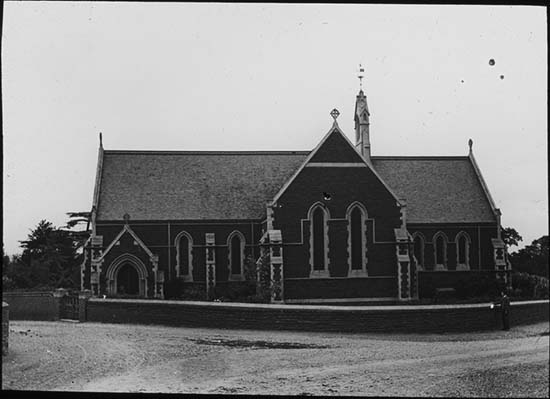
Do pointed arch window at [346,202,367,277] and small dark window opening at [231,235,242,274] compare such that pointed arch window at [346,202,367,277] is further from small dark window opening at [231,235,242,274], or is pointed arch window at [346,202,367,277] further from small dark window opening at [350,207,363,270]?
small dark window opening at [231,235,242,274]

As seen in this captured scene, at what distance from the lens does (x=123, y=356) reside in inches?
600

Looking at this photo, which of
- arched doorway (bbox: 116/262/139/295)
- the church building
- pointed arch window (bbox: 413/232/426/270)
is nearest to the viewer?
the church building

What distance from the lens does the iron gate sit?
18.6 meters

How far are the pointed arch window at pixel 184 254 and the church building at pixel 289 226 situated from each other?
0.14ft

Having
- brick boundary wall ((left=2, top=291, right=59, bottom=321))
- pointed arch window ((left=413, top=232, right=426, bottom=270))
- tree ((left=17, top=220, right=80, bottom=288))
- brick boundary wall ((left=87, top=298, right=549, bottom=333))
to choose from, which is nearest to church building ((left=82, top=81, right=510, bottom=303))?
pointed arch window ((left=413, top=232, right=426, bottom=270))

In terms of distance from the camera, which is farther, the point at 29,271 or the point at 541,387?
the point at 29,271

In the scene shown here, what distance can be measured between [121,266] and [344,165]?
872cm

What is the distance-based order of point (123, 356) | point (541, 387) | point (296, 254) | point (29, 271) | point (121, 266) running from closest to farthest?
point (541, 387)
point (123, 356)
point (29, 271)
point (121, 266)
point (296, 254)

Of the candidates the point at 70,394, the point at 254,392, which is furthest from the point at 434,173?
the point at 70,394

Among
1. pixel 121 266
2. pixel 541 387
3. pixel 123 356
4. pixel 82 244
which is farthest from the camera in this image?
pixel 121 266

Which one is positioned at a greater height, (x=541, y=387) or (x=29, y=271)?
(x=29, y=271)

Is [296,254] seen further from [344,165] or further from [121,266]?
[121,266]

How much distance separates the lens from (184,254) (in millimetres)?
23094

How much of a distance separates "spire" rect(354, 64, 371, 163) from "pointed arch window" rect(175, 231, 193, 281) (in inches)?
249
